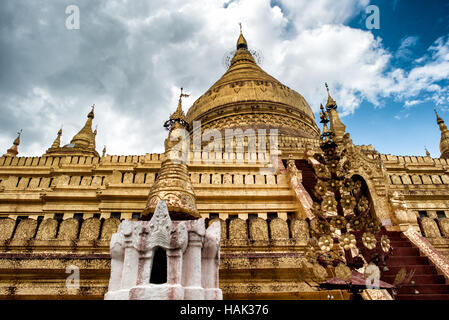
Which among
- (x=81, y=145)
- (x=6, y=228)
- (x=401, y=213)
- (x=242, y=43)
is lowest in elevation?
(x=6, y=228)

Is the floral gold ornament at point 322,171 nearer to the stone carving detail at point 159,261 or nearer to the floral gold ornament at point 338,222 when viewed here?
the floral gold ornament at point 338,222

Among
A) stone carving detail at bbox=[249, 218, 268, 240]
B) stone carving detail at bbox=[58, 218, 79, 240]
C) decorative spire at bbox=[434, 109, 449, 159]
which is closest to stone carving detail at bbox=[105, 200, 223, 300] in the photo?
stone carving detail at bbox=[249, 218, 268, 240]

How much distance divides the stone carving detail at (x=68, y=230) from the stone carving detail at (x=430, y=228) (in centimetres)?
1055

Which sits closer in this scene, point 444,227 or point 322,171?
point 322,171

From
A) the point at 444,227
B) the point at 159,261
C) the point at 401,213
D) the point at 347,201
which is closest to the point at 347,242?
the point at 347,201

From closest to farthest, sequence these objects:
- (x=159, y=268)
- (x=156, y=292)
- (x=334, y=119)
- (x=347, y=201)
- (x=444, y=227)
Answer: (x=156, y=292)
(x=347, y=201)
(x=159, y=268)
(x=444, y=227)
(x=334, y=119)

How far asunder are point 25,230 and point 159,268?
5309 millimetres

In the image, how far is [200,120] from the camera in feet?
104

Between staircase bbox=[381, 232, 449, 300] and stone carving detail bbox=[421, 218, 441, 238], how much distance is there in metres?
0.80

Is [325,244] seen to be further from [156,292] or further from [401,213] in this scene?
[401,213]

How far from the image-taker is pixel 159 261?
5348mm

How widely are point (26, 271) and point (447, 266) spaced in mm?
10468

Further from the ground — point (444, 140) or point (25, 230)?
point (444, 140)

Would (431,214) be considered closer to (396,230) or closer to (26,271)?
(396,230)
